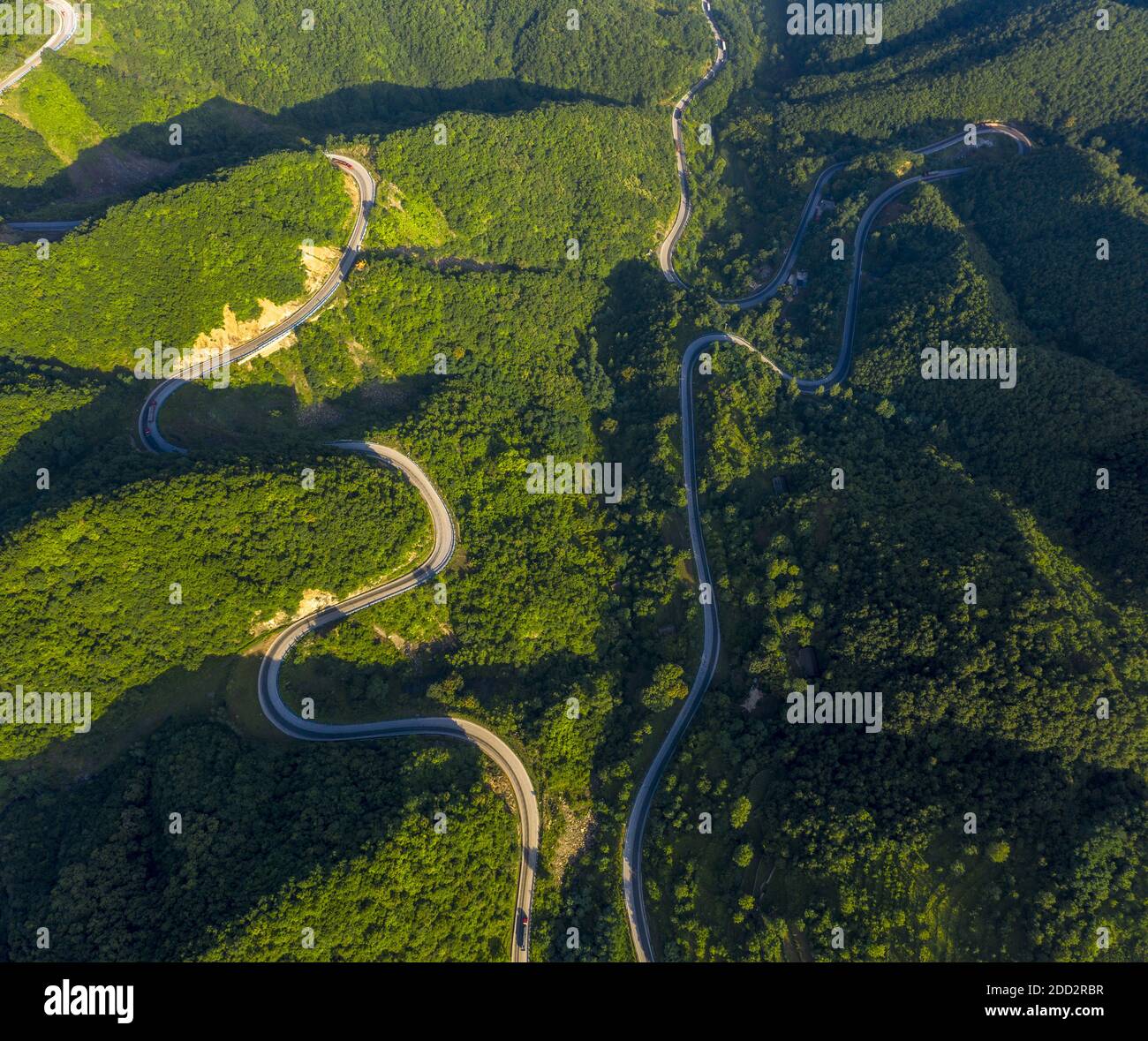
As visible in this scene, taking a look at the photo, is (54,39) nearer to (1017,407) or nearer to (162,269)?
(162,269)

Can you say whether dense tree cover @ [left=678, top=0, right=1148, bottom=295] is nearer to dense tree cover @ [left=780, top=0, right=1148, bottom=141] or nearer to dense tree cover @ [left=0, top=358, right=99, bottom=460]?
dense tree cover @ [left=780, top=0, right=1148, bottom=141]

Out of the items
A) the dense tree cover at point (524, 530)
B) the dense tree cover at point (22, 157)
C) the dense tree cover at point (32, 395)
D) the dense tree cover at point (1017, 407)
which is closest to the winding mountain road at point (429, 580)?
the dense tree cover at point (524, 530)

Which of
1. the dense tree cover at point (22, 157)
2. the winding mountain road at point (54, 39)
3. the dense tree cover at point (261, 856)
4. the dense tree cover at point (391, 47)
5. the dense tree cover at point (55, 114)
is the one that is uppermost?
the dense tree cover at point (391, 47)

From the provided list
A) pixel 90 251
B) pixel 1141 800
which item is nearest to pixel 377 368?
pixel 90 251

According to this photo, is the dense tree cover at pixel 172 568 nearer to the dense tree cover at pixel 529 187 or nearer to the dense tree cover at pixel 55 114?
the dense tree cover at pixel 529 187

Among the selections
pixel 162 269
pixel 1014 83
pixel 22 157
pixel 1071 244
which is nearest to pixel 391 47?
pixel 22 157

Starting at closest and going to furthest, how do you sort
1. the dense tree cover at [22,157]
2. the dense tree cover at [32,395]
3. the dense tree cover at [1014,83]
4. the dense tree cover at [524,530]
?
the dense tree cover at [524,530] < the dense tree cover at [32,395] < the dense tree cover at [22,157] < the dense tree cover at [1014,83]
